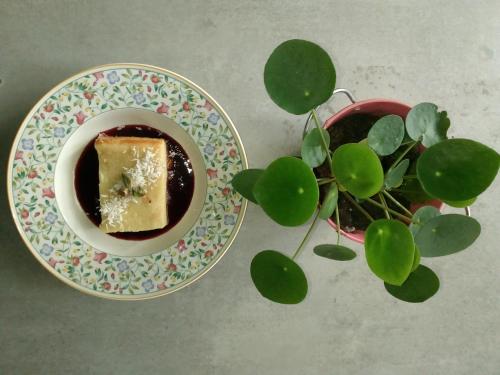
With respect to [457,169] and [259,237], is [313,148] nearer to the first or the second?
[457,169]

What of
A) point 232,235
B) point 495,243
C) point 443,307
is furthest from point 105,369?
point 495,243

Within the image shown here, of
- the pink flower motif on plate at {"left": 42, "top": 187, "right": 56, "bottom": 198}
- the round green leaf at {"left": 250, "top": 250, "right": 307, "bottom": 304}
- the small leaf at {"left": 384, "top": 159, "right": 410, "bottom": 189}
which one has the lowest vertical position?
the round green leaf at {"left": 250, "top": 250, "right": 307, "bottom": 304}

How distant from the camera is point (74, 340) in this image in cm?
107

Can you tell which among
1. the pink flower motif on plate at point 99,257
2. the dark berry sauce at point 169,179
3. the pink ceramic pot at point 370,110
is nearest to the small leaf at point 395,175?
the pink ceramic pot at point 370,110

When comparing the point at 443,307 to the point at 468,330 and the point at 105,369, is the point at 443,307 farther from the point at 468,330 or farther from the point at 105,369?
the point at 105,369

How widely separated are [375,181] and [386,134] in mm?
113

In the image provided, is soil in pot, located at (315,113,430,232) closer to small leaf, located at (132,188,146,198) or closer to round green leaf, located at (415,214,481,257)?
round green leaf, located at (415,214,481,257)

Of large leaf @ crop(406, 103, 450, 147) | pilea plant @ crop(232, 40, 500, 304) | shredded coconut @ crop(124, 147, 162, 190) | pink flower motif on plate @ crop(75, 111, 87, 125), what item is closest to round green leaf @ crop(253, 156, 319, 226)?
pilea plant @ crop(232, 40, 500, 304)

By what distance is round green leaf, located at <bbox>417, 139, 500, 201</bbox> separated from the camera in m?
0.69

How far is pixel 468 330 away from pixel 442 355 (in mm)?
85

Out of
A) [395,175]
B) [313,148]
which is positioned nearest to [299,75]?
[313,148]

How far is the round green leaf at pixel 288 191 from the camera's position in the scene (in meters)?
0.70

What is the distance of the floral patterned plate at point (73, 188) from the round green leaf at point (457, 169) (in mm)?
374

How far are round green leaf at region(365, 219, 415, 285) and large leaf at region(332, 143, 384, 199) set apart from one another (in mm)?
57
